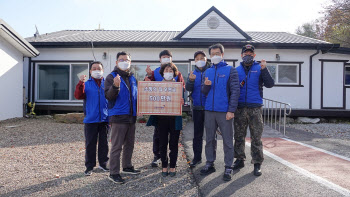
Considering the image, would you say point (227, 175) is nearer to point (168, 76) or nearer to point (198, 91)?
point (198, 91)

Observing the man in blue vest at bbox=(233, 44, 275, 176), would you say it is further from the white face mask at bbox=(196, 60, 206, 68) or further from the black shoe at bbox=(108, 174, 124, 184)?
the black shoe at bbox=(108, 174, 124, 184)

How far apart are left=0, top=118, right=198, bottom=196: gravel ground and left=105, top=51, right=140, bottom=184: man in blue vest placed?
0.34 m

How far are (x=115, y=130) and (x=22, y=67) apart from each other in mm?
9563

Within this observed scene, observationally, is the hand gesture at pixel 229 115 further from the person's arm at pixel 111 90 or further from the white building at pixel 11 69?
the white building at pixel 11 69

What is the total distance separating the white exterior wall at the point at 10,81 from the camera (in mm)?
9436

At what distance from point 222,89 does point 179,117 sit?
77 centimetres

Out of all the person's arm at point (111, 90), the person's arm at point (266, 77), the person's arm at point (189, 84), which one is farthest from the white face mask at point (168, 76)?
the person's arm at point (266, 77)

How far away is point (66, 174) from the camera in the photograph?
3875mm

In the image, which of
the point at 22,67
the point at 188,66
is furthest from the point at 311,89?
the point at 22,67

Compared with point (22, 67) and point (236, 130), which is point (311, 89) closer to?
point (236, 130)

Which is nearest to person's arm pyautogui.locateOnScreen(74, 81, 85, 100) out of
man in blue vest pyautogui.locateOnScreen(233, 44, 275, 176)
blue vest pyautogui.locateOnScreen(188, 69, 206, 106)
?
blue vest pyautogui.locateOnScreen(188, 69, 206, 106)

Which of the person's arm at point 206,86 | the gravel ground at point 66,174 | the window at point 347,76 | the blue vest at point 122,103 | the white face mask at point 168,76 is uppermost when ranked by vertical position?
the window at point 347,76

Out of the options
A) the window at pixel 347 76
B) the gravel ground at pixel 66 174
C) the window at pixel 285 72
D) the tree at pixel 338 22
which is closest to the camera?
the gravel ground at pixel 66 174

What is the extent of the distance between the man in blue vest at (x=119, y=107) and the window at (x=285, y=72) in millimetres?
8810
